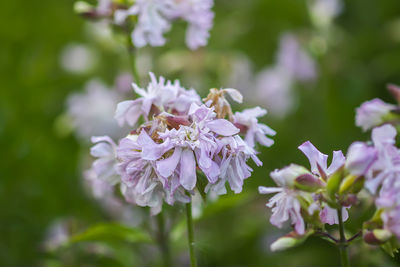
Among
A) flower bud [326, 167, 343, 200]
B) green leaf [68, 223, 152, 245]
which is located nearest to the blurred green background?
green leaf [68, 223, 152, 245]

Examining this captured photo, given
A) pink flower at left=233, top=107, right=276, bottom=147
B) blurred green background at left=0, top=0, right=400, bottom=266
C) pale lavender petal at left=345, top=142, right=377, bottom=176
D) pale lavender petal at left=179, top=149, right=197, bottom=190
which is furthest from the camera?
blurred green background at left=0, top=0, right=400, bottom=266

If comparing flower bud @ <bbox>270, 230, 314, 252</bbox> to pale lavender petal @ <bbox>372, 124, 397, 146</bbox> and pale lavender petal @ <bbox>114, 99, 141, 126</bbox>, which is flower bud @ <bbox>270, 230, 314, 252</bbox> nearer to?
Answer: pale lavender petal @ <bbox>372, 124, 397, 146</bbox>

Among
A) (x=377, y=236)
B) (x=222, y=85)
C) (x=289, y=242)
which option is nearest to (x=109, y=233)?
(x=289, y=242)

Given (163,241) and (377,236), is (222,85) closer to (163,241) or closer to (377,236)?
(163,241)

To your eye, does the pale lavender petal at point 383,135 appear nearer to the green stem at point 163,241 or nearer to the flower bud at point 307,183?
the flower bud at point 307,183

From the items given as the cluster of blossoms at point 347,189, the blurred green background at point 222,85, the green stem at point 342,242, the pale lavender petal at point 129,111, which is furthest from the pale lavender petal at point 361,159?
the blurred green background at point 222,85

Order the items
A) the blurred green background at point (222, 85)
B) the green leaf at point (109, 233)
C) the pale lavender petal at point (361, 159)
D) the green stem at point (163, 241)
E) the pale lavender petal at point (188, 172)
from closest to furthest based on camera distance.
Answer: the pale lavender petal at point (361, 159)
the pale lavender petal at point (188, 172)
the green leaf at point (109, 233)
the green stem at point (163, 241)
the blurred green background at point (222, 85)

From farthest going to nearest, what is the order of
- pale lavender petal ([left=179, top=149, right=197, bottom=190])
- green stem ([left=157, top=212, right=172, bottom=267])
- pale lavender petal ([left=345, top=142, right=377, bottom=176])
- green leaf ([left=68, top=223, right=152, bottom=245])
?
green stem ([left=157, top=212, right=172, bottom=267]) → green leaf ([left=68, top=223, right=152, bottom=245]) → pale lavender petal ([left=179, top=149, right=197, bottom=190]) → pale lavender petal ([left=345, top=142, right=377, bottom=176])
